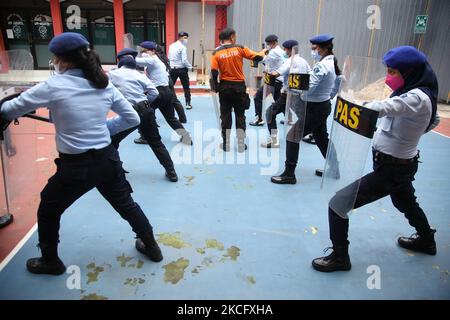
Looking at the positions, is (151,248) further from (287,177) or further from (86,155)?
(287,177)

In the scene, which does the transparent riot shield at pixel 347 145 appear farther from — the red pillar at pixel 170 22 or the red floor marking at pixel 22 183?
the red pillar at pixel 170 22

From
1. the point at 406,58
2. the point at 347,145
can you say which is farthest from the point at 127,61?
the point at 406,58

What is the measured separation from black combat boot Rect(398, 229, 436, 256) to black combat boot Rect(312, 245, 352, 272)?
68cm

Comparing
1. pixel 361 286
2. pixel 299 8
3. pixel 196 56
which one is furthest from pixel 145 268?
pixel 196 56

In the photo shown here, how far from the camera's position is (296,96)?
12.2 ft

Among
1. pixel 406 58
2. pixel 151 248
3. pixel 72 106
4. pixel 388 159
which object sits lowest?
pixel 151 248

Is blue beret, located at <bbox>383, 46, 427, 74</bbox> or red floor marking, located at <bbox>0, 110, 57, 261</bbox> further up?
blue beret, located at <bbox>383, 46, 427, 74</bbox>

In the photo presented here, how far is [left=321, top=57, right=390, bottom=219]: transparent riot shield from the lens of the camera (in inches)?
74.9

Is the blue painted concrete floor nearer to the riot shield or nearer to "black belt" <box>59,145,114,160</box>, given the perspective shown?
the riot shield

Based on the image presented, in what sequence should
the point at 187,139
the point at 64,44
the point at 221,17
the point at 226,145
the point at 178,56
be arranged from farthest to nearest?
the point at 221,17
the point at 178,56
the point at 187,139
the point at 226,145
the point at 64,44

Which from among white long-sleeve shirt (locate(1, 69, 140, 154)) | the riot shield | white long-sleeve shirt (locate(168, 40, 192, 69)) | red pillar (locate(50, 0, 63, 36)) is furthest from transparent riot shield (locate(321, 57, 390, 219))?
red pillar (locate(50, 0, 63, 36))

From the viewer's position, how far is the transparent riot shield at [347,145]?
1903mm

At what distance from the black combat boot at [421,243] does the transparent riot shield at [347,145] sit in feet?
2.93

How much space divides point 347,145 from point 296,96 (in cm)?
168
